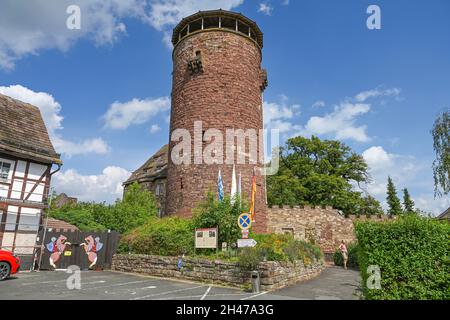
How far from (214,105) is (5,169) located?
37.0 feet

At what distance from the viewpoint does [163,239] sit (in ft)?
45.3

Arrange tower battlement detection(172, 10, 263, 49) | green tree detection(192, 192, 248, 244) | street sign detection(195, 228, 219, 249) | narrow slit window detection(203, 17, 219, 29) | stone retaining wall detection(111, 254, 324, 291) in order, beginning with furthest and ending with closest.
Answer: narrow slit window detection(203, 17, 219, 29) < tower battlement detection(172, 10, 263, 49) < green tree detection(192, 192, 248, 244) < street sign detection(195, 228, 219, 249) < stone retaining wall detection(111, 254, 324, 291)

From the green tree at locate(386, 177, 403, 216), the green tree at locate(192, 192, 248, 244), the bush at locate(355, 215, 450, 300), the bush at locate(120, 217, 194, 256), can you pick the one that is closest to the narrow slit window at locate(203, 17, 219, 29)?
the green tree at locate(192, 192, 248, 244)

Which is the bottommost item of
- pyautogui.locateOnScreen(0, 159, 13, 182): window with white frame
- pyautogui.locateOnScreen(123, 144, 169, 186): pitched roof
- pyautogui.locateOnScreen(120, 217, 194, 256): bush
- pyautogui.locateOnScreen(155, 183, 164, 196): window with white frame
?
pyautogui.locateOnScreen(120, 217, 194, 256): bush

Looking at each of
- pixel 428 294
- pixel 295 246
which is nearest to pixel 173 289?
pixel 295 246

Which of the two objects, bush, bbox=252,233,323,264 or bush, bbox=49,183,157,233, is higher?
bush, bbox=49,183,157,233

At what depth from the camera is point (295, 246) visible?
43.5ft

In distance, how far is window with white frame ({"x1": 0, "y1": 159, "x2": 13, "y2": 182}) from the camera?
49.1 feet

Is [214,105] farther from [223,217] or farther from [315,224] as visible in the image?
[315,224]

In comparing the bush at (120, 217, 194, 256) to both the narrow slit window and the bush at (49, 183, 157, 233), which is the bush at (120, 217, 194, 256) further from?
the narrow slit window

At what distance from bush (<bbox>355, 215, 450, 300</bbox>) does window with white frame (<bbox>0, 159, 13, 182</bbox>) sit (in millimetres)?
15848

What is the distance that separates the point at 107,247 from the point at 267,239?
8.98 m

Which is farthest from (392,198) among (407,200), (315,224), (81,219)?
(81,219)
